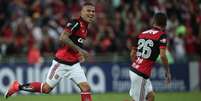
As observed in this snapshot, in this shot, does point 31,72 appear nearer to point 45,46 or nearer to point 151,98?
point 45,46

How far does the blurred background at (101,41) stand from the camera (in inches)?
882

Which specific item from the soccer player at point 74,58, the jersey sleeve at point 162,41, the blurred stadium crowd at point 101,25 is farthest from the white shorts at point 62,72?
the blurred stadium crowd at point 101,25

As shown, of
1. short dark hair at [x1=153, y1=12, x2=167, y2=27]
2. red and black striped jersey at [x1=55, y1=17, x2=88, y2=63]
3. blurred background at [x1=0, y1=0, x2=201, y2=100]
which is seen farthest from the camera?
blurred background at [x1=0, y1=0, x2=201, y2=100]

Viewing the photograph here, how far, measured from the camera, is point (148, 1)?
1016 inches

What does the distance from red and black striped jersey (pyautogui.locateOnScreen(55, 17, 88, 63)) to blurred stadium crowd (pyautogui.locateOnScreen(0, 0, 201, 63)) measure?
28.2 feet

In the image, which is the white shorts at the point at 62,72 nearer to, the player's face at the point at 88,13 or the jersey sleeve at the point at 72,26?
the jersey sleeve at the point at 72,26

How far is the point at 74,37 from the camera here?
533 inches

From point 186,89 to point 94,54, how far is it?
3230 mm

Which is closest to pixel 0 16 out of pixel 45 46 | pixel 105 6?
pixel 45 46

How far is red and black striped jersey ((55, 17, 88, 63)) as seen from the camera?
43.9 ft

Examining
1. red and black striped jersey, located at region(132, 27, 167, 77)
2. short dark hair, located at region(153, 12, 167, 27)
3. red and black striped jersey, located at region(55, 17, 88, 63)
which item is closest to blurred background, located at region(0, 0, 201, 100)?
red and black striped jersey, located at region(55, 17, 88, 63)

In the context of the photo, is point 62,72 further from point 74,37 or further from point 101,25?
point 101,25

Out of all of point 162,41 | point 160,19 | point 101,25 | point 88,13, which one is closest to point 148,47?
point 162,41

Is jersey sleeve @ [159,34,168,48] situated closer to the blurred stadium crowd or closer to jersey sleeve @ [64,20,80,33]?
jersey sleeve @ [64,20,80,33]
